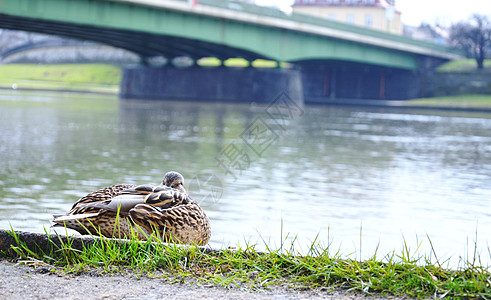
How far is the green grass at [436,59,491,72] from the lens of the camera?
226 feet

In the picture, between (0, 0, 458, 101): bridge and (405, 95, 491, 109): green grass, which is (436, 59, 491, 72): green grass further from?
(405, 95, 491, 109): green grass

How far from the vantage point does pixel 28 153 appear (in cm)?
1669

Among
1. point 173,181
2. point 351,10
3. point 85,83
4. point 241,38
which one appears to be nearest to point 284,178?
point 173,181

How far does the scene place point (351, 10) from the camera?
106438mm

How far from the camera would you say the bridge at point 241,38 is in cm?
3531

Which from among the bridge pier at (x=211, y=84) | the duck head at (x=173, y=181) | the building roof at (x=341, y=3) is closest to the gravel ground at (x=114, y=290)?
the duck head at (x=173, y=181)

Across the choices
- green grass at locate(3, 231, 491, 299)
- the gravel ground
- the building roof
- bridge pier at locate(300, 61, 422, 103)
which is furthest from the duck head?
the building roof

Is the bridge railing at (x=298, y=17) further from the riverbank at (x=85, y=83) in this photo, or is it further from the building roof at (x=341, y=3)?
the building roof at (x=341, y=3)

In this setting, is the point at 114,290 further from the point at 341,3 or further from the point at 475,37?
the point at 341,3

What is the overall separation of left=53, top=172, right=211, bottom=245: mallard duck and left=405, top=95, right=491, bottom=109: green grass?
2146 inches

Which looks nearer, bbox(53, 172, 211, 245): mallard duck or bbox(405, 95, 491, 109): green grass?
bbox(53, 172, 211, 245): mallard duck

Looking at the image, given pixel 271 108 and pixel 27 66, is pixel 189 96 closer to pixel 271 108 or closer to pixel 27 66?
pixel 271 108

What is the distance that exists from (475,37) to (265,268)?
7095cm

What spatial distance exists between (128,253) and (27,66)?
9970 cm
